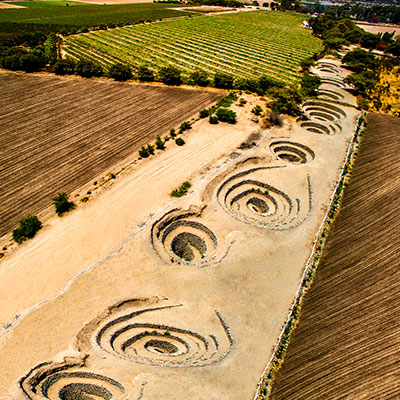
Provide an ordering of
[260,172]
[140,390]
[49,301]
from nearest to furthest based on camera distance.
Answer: [140,390]
[49,301]
[260,172]

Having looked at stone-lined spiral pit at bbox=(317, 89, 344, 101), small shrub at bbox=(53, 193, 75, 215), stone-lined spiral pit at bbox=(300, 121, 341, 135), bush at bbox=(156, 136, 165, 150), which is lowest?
small shrub at bbox=(53, 193, 75, 215)

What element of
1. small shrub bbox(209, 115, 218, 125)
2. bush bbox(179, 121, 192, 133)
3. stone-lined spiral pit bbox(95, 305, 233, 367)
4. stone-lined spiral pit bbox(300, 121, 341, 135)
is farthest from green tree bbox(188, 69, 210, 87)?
stone-lined spiral pit bbox(95, 305, 233, 367)

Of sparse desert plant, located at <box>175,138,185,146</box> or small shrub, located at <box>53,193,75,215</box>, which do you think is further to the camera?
sparse desert plant, located at <box>175,138,185,146</box>

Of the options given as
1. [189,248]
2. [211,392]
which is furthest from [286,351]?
[189,248]

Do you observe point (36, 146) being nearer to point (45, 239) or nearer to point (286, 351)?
point (45, 239)

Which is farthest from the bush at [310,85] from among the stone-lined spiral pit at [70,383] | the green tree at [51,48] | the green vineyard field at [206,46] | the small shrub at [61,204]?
the stone-lined spiral pit at [70,383]

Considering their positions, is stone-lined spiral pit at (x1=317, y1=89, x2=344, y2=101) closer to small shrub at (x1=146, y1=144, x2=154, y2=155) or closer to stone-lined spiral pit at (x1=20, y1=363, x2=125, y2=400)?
small shrub at (x1=146, y1=144, x2=154, y2=155)

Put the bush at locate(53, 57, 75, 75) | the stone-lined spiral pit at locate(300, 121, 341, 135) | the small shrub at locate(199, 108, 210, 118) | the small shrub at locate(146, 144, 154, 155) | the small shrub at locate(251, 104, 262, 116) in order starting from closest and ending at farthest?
the small shrub at locate(146, 144, 154, 155)
the stone-lined spiral pit at locate(300, 121, 341, 135)
the small shrub at locate(199, 108, 210, 118)
the small shrub at locate(251, 104, 262, 116)
the bush at locate(53, 57, 75, 75)
